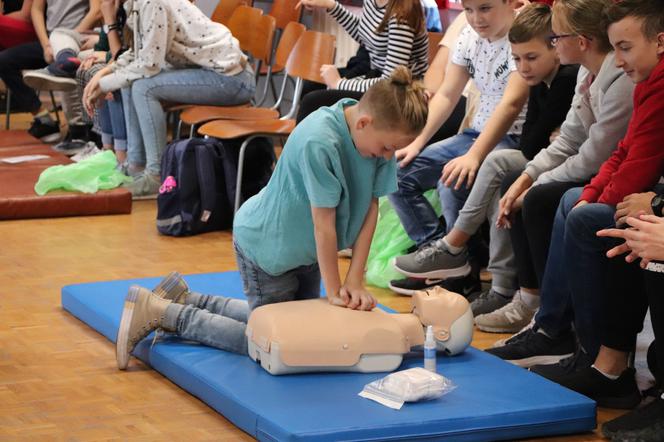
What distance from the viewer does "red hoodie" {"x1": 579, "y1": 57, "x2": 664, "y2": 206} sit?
2.87 metres

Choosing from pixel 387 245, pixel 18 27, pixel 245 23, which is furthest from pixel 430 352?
pixel 18 27

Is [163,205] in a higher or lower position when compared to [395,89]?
lower

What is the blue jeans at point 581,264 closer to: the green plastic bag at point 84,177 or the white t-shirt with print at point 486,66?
the white t-shirt with print at point 486,66

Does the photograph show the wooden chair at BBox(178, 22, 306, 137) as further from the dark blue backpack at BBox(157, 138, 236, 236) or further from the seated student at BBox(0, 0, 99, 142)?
the seated student at BBox(0, 0, 99, 142)

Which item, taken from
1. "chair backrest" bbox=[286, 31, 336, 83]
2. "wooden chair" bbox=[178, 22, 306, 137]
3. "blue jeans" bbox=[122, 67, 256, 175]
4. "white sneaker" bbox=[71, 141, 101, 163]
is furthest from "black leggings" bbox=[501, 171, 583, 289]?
"white sneaker" bbox=[71, 141, 101, 163]

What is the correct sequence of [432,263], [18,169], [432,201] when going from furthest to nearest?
[18,169] → [432,201] → [432,263]

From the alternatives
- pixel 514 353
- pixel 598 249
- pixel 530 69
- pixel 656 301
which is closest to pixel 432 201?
pixel 530 69

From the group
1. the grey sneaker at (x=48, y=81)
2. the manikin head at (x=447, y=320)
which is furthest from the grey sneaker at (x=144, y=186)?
the manikin head at (x=447, y=320)

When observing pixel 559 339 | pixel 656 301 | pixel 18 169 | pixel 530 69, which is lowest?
pixel 18 169

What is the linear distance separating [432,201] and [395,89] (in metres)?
1.53

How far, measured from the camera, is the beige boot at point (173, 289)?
3.32 meters

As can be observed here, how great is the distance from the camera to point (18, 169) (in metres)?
6.05

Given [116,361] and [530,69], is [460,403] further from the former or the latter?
[530,69]

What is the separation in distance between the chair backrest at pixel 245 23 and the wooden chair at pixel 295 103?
3.30 feet
